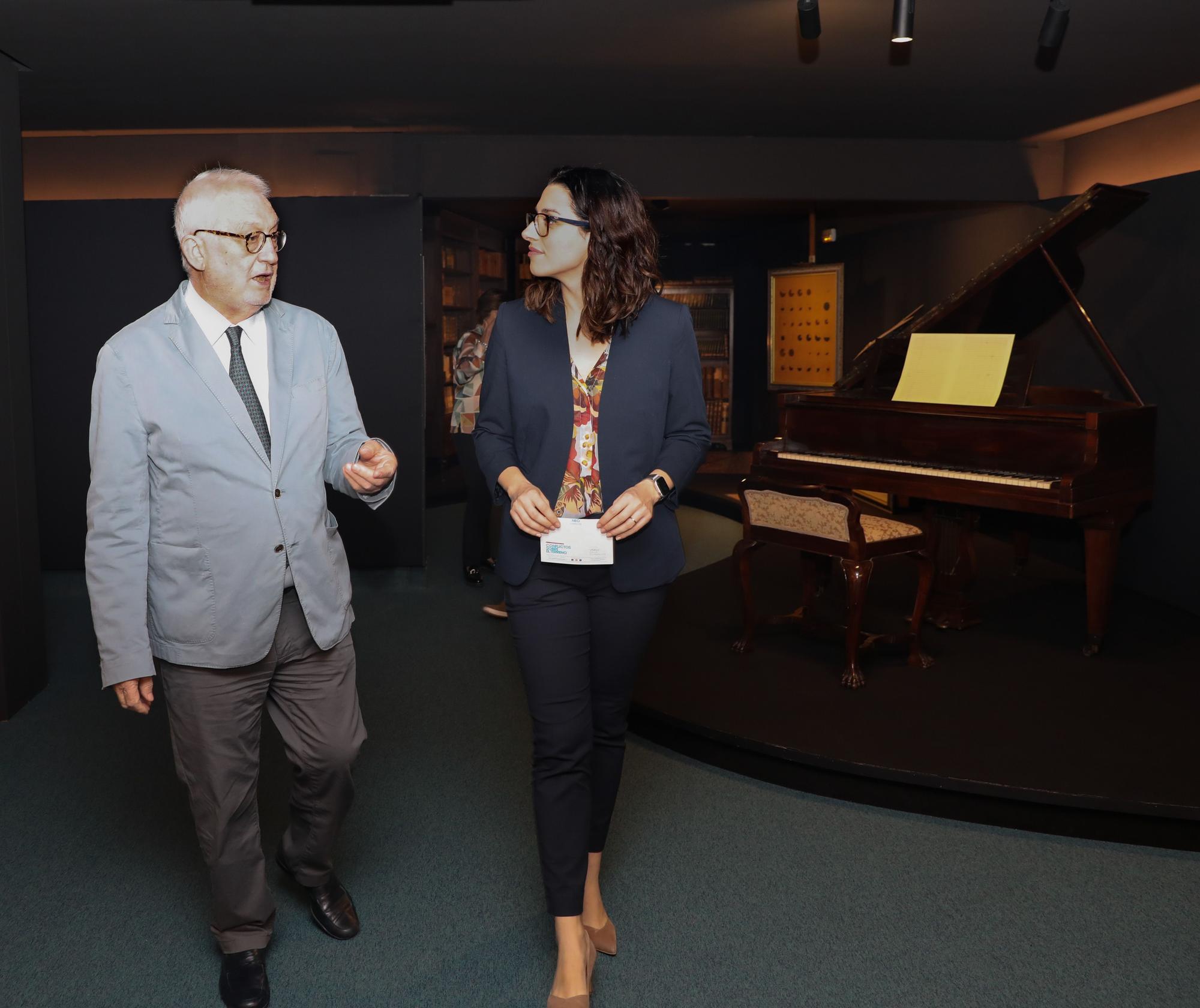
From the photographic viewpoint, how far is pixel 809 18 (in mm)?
3816

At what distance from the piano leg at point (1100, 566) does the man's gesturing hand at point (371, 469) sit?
3194mm

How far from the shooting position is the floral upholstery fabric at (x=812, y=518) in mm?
4055

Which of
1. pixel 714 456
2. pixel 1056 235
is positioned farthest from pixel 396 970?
pixel 714 456

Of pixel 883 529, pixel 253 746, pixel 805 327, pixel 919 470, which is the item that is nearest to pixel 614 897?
pixel 253 746

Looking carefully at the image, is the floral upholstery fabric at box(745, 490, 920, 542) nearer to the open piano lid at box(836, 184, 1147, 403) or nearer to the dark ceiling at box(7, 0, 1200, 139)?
the open piano lid at box(836, 184, 1147, 403)

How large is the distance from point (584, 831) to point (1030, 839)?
161cm

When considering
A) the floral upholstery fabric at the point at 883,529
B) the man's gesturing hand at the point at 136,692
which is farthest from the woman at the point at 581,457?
the floral upholstery fabric at the point at 883,529

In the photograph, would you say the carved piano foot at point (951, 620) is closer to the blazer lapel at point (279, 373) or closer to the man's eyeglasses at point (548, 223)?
the man's eyeglasses at point (548, 223)

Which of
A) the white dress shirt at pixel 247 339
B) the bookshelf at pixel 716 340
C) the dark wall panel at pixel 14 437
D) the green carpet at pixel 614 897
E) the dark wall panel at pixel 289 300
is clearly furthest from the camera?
the bookshelf at pixel 716 340

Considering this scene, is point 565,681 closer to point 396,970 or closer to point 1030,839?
point 396,970

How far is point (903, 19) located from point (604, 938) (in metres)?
3.14

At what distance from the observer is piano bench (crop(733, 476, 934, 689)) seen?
4.01 meters

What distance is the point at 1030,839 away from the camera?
3064 millimetres

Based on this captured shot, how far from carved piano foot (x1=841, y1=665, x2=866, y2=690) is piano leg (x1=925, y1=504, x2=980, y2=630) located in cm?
95
